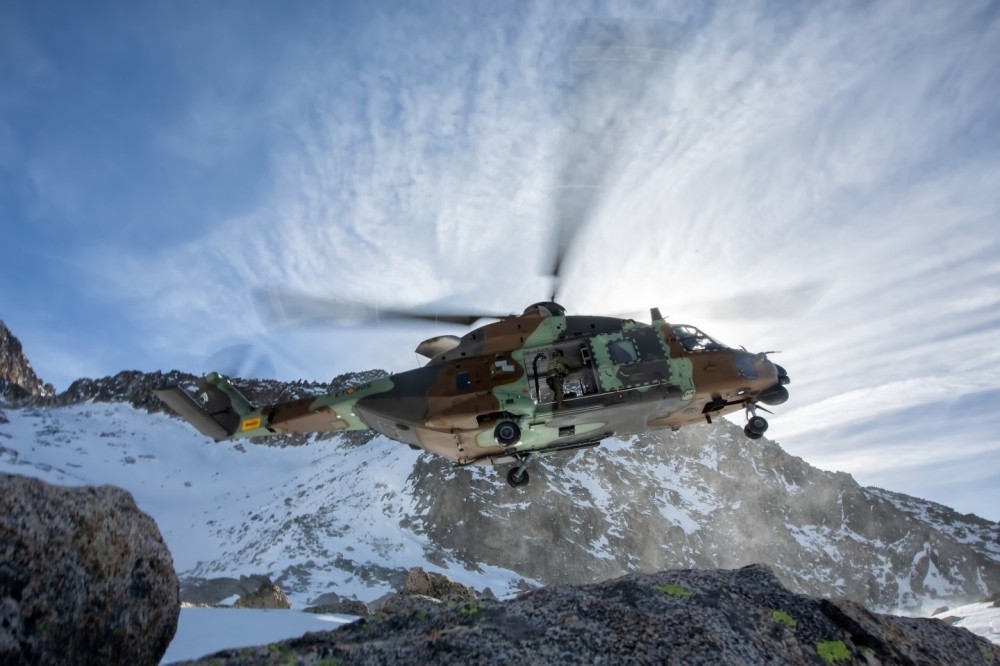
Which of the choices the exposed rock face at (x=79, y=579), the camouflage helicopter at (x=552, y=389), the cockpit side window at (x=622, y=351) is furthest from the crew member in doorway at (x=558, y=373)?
the exposed rock face at (x=79, y=579)

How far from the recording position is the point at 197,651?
524 cm

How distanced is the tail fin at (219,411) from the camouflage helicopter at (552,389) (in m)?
0.15

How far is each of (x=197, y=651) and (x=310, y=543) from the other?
6541 centimetres

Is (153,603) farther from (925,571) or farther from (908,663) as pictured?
(925,571)

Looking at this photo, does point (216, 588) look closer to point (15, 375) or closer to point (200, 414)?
point (200, 414)

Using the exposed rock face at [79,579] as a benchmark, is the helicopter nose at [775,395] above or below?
above

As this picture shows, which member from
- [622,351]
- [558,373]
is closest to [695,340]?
[622,351]

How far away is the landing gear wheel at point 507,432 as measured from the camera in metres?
11.8

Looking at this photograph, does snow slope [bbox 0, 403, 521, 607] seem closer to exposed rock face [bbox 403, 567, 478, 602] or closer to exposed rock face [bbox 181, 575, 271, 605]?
exposed rock face [bbox 181, 575, 271, 605]

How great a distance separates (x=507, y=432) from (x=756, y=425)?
17.4 feet

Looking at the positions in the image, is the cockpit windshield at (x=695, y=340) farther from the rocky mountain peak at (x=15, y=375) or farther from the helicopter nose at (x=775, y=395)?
the rocky mountain peak at (x=15, y=375)

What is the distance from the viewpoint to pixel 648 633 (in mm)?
3619

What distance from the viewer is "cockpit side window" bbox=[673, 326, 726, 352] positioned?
1234cm

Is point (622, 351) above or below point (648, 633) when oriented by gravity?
above
